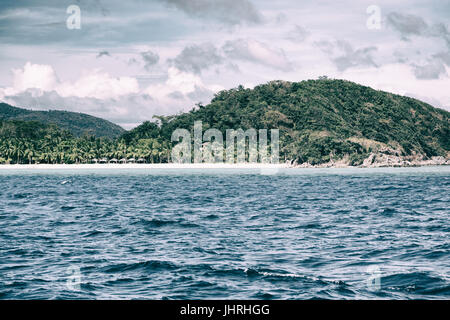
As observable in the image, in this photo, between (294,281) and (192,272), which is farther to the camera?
(192,272)

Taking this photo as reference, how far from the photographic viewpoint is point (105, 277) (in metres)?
19.7

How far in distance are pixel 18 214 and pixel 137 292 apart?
1245 inches
